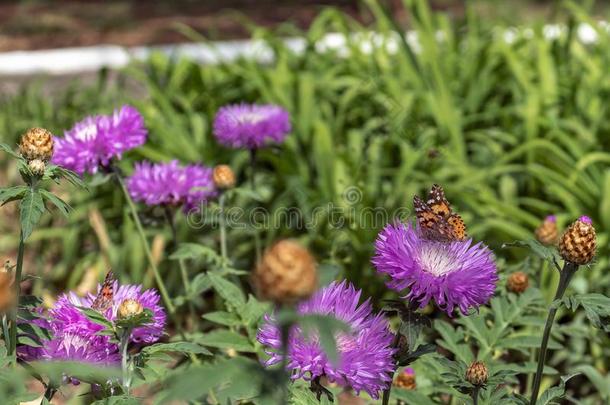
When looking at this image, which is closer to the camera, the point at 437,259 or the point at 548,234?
the point at 437,259

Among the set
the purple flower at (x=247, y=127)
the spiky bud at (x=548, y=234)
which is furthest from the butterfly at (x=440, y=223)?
the purple flower at (x=247, y=127)

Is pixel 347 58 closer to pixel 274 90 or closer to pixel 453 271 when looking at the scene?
pixel 274 90

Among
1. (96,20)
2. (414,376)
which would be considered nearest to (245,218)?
(414,376)

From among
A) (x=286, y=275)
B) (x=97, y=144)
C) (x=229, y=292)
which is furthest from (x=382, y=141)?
(x=286, y=275)

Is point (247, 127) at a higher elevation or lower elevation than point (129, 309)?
higher

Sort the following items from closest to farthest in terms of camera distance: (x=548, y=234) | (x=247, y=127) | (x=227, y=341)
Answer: (x=227, y=341)
(x=548, y=234)
(x=247, y=127)

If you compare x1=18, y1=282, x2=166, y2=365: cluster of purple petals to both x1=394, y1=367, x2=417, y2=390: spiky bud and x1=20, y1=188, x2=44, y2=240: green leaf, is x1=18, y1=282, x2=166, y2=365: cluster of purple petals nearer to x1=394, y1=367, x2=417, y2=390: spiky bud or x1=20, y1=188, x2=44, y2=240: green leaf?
x1=20, y1=188, x2=44, y2=240: green leaf

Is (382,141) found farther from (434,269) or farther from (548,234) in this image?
(434,269)
